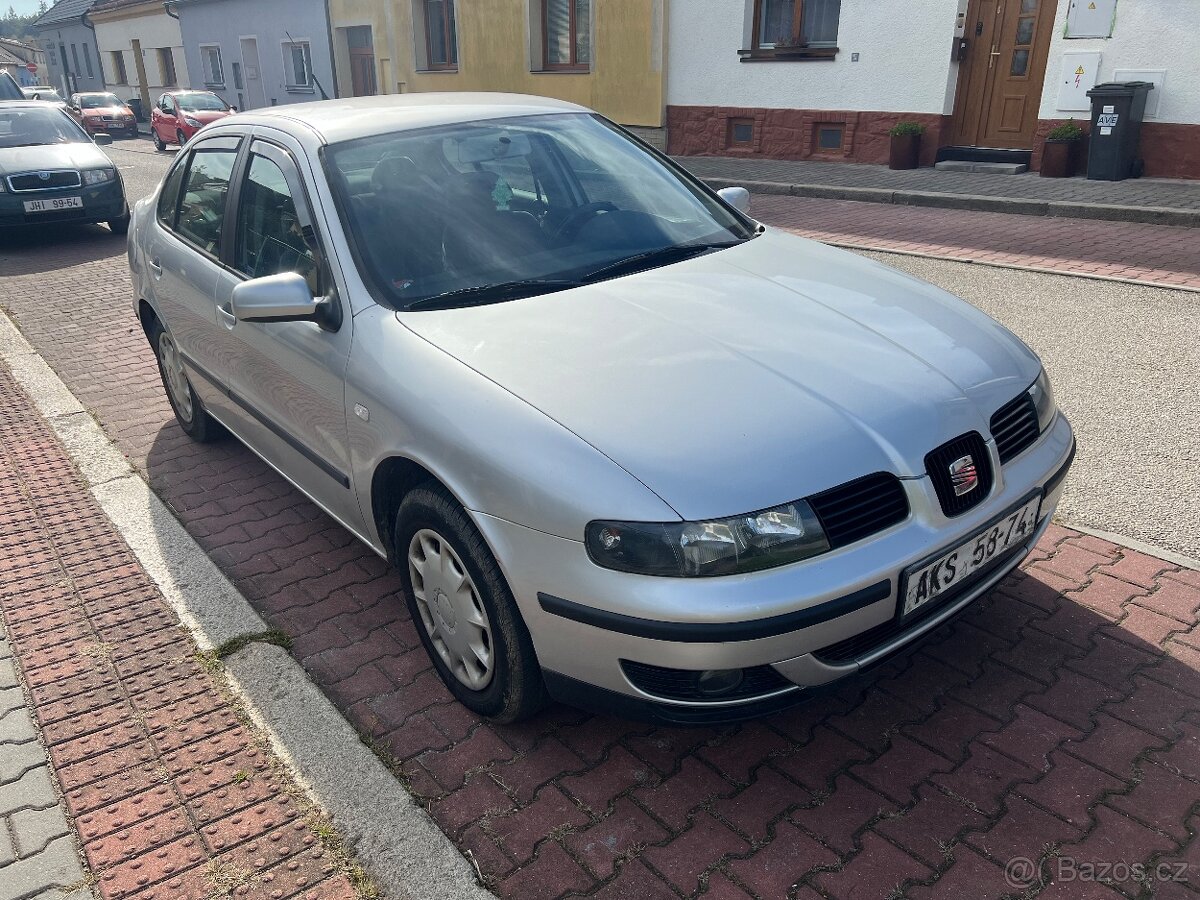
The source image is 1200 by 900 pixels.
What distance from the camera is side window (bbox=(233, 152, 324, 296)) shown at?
332cm

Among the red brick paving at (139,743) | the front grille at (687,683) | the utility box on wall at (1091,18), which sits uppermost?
the utility box on wall at (1091,18)

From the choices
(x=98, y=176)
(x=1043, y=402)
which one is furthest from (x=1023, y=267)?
(x=98, y=176)

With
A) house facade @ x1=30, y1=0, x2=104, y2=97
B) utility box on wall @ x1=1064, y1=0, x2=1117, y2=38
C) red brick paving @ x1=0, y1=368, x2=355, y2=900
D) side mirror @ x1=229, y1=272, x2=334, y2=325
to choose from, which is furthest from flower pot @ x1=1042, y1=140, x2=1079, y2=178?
house facade @ x1=30, y1=0, x2=104, y2=97

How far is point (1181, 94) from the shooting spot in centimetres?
1090

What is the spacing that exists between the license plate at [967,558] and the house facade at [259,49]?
2596cm

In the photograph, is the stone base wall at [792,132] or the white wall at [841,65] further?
the stone base wall at [792,132]

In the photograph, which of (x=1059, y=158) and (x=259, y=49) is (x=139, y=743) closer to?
(x=1059, y=158)

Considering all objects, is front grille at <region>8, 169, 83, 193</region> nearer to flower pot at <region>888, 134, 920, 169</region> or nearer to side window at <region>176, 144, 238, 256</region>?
side window at <region>176, 144, 238, 256</region>

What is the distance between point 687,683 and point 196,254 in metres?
3.13

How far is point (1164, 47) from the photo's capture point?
10.9 m

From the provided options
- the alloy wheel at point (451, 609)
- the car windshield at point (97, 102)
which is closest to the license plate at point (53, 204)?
the alloy wheel at point (451, 609)

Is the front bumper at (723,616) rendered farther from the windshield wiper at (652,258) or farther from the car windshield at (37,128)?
the car windshield at (37,128)

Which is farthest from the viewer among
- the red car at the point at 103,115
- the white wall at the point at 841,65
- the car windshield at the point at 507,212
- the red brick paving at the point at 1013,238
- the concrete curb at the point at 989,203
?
the red car at the point at 103,115

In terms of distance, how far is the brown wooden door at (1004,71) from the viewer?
1224 centimetres
